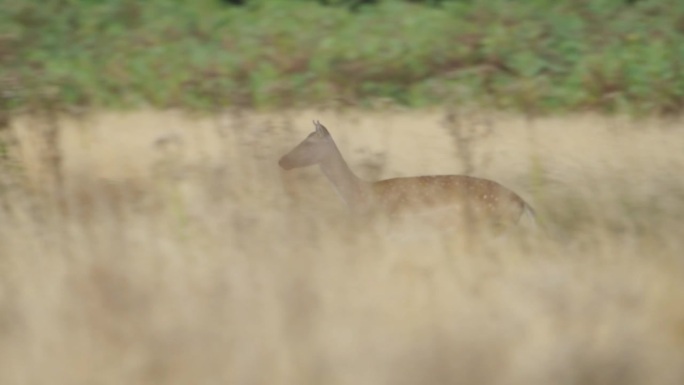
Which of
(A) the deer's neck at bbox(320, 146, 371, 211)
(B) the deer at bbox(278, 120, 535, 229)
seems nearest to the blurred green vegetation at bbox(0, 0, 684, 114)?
(A) the deer's neck at bbox(320, 146, 371, 211)

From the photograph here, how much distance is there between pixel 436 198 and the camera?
7523 millimetres

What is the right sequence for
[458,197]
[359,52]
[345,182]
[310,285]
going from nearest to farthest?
[310,285]
[458,197]
[345,182]
[359,52]

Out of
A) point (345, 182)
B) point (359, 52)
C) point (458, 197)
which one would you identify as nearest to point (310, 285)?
point (458, 197)

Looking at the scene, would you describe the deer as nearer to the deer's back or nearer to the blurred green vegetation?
the deer's back

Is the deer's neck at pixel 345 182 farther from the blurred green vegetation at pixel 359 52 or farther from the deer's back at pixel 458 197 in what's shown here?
the blurred green vegetation at pixel 359 52

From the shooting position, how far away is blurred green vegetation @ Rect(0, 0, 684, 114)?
1247 cm

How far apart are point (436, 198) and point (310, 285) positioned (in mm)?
1989

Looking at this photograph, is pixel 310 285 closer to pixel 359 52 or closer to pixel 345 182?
pixel 345 182

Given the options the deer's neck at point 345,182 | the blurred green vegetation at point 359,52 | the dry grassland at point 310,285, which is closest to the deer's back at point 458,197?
the dry grassland at point 310,285

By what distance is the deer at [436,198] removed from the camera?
7.38 m

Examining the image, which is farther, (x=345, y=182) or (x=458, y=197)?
(x=345, y=182)

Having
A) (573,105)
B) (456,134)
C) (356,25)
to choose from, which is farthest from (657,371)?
(356,25)

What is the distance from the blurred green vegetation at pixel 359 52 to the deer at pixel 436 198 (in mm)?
3637

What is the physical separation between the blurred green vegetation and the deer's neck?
3.34 meters
